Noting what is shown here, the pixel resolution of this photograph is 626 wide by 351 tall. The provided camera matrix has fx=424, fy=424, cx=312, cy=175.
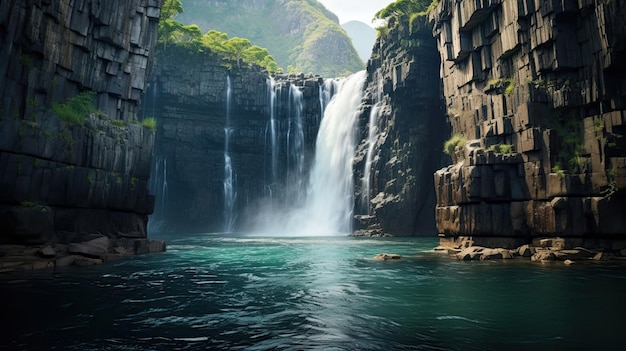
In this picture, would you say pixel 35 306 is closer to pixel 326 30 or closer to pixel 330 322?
pixel 330 322

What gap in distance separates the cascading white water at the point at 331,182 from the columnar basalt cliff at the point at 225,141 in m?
2.13

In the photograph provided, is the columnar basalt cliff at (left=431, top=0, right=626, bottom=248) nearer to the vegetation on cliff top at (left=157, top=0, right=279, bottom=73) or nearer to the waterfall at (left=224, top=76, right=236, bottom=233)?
the waterfall at (left=224, top=76, right=236, bottom=233)

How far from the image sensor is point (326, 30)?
126125mm

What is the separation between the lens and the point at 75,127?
2073cm

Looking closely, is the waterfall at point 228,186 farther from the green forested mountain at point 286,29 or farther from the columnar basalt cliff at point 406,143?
the green forested mountain at point 286,29

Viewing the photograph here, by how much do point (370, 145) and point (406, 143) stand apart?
15.1 feet

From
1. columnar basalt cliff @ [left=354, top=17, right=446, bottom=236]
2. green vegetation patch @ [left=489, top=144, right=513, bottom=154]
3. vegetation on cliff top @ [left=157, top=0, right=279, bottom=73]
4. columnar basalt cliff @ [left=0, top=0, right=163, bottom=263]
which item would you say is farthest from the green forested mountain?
green vegetation patch @ [left=489, top=144, right=513, bottom=154]

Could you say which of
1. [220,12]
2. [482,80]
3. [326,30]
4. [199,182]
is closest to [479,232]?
[482,80]

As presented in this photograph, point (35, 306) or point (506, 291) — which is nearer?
point (35, 306)

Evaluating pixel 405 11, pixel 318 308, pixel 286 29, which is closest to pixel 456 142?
pixel 318 308

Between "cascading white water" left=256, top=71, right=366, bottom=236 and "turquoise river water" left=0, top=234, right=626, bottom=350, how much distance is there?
29.9 meters

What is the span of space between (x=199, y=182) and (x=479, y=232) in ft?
127

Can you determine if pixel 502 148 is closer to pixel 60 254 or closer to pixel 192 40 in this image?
pixel 60 254

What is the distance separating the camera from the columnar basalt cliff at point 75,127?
1733 centimetres
